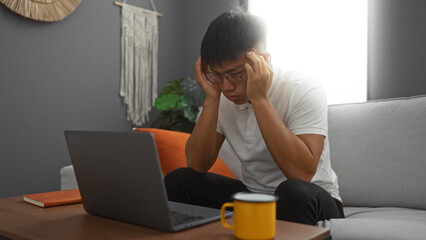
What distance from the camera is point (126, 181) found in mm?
750

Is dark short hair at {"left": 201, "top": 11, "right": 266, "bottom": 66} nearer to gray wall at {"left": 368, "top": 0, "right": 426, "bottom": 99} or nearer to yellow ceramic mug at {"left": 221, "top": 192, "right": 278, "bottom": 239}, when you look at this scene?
yellow ceramic mug at {"left": 221, "top": 192, "right": 278, "bottom": 239}

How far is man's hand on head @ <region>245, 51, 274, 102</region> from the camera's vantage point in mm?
1136

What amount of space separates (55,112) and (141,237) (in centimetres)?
177

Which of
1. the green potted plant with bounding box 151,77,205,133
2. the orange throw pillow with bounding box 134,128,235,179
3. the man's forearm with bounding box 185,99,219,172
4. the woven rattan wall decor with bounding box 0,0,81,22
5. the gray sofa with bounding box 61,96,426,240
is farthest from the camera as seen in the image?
the green potted plant with bounding box 151,77,205,133

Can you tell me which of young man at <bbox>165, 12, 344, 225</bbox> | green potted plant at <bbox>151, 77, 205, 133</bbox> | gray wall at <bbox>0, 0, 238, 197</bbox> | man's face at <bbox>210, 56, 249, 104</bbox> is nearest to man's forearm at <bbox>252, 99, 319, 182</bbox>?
young man at <bbox>165, 12, 344, 225</bbox>

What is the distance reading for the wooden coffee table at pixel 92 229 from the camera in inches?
27.4

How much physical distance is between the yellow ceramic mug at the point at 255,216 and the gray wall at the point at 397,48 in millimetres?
1615

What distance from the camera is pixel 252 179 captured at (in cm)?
133

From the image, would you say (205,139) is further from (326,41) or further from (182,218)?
(326,41)

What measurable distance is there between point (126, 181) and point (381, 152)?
1172 millimetres

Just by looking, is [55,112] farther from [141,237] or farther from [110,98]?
[141,237]

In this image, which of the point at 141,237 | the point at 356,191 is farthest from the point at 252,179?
the point at 141,237

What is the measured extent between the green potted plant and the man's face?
1.26 metres

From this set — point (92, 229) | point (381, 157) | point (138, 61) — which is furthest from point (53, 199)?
point (138, 61)
